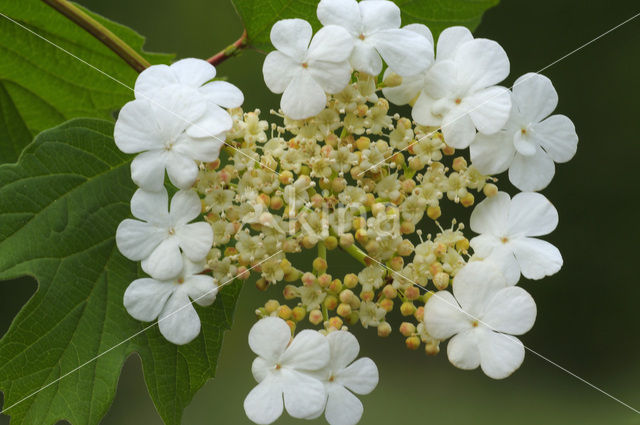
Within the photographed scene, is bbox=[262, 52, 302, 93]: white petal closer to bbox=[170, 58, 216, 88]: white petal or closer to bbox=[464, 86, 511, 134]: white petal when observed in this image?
bbox=[170, 58, 216, 88]: white petal

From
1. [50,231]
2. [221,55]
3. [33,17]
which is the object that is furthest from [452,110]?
[33,17]

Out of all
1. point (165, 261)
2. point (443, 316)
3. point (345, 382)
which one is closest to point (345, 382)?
point (345, 382)

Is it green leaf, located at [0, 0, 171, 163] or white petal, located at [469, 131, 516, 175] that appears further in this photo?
green leaf, located at [0, 0, 171, 163]

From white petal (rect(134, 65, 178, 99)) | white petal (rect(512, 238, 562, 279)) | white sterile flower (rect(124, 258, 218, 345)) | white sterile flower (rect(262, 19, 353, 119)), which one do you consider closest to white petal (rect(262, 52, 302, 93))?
white sterile flower (rect(262, 19, 353, 119))

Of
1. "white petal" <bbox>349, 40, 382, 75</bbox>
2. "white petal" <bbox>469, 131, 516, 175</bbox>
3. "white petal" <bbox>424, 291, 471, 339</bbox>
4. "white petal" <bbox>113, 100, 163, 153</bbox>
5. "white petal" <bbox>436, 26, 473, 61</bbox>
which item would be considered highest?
"white petal" <bbox>436, 26, 473, 61</bbox>

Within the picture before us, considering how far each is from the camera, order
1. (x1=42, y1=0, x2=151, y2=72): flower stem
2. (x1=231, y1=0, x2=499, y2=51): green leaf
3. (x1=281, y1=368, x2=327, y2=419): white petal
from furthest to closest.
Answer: (x1=231, y1=0, x2=499, y2=51): green leaf < (x1=42, y1=0, x2=151, y2=72): flower stem < (x1=281, y1=368, x2=327, y2=419): white petal

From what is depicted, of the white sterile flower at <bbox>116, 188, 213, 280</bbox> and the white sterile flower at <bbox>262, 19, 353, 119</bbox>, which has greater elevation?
the white sterile flower at <bbox>262, 19, 353, 119</bbox>
